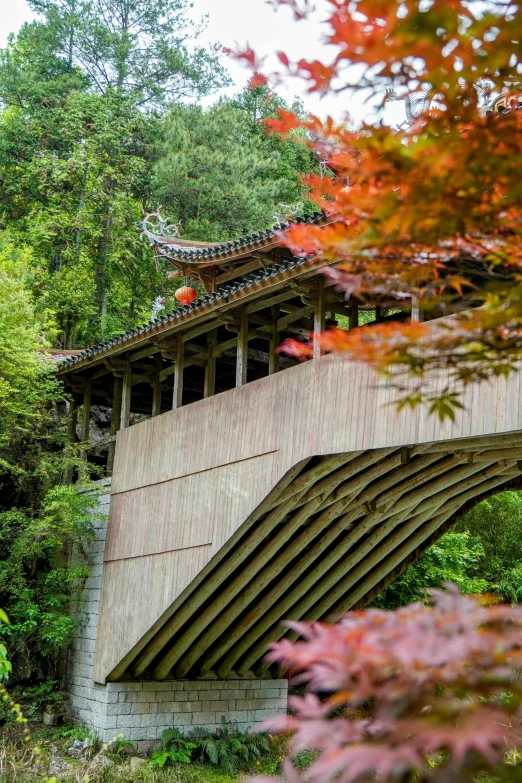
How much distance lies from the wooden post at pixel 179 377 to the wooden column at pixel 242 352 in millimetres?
1179

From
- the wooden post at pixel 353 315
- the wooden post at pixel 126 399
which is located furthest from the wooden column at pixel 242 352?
the wooden post at pixel 126 399

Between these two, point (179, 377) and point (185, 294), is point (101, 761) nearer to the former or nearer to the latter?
point (179, 377)

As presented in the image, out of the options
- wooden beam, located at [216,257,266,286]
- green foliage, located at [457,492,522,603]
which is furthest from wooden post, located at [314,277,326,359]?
green foliage, located at [457,492,522,603]

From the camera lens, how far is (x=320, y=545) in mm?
9508

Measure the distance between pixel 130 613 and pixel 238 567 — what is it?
1516 millimetres

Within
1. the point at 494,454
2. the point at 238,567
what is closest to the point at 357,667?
the point at 494,454

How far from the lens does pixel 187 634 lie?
1017 centimetres

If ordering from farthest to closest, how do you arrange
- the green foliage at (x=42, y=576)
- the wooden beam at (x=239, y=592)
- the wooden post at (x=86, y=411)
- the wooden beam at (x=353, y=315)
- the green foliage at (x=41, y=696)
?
the wooden post at (x=86, y=411) < the green foliage at (x=41, y=696) < the green foliage at (x=42, y=576) < the wooden beam at (x=239, y=592) < the wooden beam at (x=353, y=315)

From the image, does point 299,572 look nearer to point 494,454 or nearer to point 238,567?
point 238,567

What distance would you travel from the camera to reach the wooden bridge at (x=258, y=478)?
7383mm

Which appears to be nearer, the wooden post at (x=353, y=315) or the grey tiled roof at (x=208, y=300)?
the grey tiled roof at (x=208, y=300)

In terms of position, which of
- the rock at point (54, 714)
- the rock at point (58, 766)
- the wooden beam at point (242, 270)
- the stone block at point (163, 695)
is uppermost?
the wooden beam at point (242, 270)

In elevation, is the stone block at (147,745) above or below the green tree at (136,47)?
below

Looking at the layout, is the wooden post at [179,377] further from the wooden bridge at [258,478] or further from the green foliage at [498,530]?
the green foliage at [498,530]
